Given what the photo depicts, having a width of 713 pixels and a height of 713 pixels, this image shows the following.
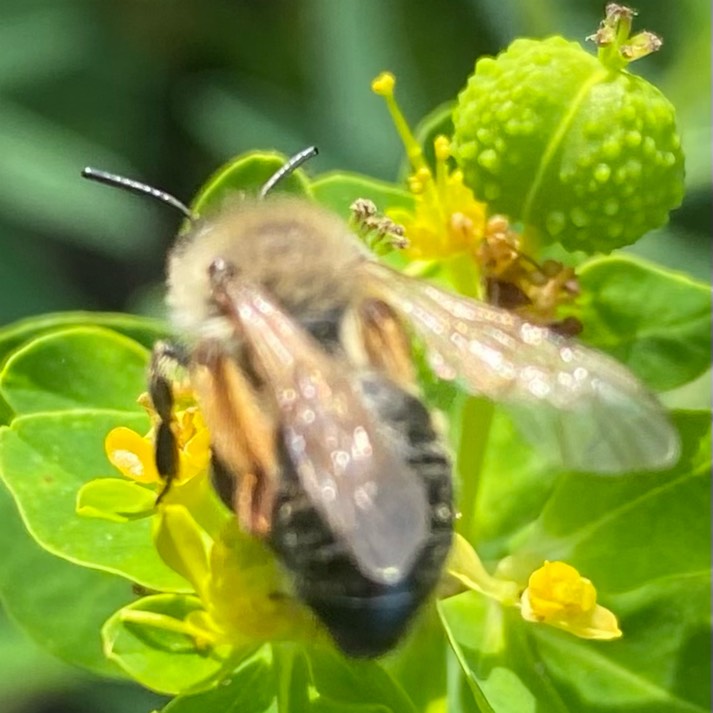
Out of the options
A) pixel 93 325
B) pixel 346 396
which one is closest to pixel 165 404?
pixel 346 396

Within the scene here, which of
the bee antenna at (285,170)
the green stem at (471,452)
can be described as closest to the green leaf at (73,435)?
the bee antenna at (285,170)

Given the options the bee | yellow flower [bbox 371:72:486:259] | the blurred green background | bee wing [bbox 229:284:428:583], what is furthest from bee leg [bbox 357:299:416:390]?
the blurred green background

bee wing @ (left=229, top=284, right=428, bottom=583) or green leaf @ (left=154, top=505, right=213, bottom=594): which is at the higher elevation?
bee wing @ (left=229, top=284, right=428, bottom=583)

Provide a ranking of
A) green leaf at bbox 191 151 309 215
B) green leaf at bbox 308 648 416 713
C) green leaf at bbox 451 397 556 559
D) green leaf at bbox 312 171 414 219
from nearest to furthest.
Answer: green leaf at bbox 308 648 416 713
green leaf at bbox 451 397 556 559
green leaf at bbox 191 151 309 215
green leaf at bbox 312 171 414 219

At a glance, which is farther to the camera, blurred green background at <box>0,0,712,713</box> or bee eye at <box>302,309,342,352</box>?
blurred green background at <box>0,0,712,713</box>

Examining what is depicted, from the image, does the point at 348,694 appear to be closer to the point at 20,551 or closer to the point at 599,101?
the point at 20,551

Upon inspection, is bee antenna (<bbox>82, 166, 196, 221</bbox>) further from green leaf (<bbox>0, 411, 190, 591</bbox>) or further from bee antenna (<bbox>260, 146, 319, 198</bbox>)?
green leaf (<bbox>0, 411, 190, 591</bbox>)

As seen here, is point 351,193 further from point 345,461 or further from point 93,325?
point 345,461
